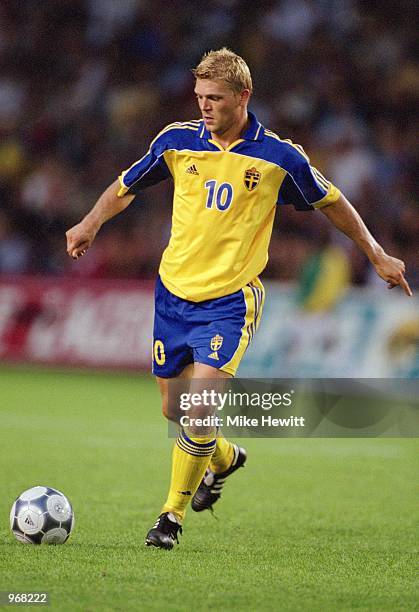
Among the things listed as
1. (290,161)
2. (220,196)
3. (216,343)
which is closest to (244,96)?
(290,161)

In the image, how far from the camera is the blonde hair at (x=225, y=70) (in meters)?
5.21

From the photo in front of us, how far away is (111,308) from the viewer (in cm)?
1393

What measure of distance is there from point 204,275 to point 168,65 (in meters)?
11.5

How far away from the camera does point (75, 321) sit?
13961 mm

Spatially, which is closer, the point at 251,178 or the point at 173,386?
the point at 251,178

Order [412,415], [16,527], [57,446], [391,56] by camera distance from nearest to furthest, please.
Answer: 1. [16,527]
2. [57,446]
3. [412,415]
4. [391,56]

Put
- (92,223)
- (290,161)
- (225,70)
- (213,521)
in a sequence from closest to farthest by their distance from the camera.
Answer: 1. (225,70)
2. (290,161)
3. (92,223)
4. (213,521)

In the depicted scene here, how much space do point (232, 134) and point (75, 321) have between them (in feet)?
28.7

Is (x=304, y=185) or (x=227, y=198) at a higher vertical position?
(x=304, y=185)

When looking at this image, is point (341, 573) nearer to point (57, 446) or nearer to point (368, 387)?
point (57, 446)

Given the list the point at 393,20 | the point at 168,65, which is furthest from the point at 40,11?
the point at 393,20

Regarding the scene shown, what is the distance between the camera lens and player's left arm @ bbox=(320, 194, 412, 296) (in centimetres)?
543

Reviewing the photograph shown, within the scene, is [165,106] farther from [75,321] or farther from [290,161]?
[290,161]

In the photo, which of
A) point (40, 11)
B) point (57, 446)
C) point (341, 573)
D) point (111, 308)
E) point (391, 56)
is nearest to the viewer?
point (341, 573)
